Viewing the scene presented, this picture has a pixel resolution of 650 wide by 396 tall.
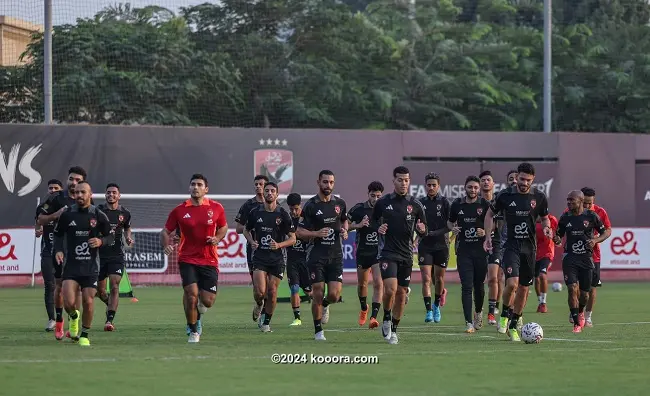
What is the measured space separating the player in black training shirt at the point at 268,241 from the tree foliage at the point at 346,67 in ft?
56.1

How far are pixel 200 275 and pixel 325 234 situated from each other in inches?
76.5

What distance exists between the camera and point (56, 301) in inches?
691

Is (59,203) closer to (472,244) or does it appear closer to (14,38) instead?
(472,244)

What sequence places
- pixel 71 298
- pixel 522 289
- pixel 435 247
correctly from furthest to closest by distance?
pixel 435 247 → pixel 522 289 → pixel 71 298

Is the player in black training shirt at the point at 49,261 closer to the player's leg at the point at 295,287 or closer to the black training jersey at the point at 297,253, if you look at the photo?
the player's leg at the point at 295,287

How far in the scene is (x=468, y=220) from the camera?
66.5ft

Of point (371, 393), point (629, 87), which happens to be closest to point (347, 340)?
point (371, 393)

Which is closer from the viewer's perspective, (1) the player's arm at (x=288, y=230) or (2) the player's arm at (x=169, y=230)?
(2) the player's arm at (x=169, y=230)

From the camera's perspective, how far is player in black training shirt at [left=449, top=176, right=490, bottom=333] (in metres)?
19.8

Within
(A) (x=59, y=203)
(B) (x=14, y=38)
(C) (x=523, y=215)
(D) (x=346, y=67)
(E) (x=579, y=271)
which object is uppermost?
(D) (x=346, y=67)

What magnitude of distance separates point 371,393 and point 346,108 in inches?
1257

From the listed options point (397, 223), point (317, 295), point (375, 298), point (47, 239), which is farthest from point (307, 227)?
point (47, 239)

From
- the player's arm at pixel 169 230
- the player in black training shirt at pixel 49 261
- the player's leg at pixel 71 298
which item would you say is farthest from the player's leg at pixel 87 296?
the player in black training shirt at pixel 49 261

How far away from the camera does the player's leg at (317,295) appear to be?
1742 centimetres
